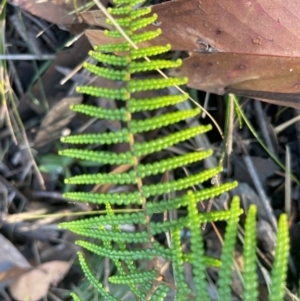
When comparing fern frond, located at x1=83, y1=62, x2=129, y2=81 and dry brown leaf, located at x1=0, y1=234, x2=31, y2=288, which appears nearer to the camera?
fern frond, located at x1=83, y1=62, x2=129, y2=81

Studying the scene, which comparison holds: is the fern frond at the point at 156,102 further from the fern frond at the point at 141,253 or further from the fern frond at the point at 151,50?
the fern frond at the point at 141,253

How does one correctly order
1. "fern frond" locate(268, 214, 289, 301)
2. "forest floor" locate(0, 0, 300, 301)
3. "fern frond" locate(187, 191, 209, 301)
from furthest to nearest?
"forest floor" locate(0, 0, 300, 301)
"fern frond" locate(187, 191, 209, 301)
"fern frond" locate(268, 214, 289, 301)

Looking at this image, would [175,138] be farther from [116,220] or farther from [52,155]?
[52,155]

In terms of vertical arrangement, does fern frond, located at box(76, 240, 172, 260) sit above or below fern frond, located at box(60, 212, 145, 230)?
below

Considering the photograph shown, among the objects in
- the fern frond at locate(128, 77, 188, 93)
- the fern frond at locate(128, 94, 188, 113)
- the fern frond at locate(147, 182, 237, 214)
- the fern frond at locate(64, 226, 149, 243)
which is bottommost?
the fern frond at locate(64, 226, 149, 243)

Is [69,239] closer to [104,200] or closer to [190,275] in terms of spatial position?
[190,275]

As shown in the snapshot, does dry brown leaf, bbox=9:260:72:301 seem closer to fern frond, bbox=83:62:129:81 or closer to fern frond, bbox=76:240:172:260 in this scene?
fern frond, bbox=76:240:172:260

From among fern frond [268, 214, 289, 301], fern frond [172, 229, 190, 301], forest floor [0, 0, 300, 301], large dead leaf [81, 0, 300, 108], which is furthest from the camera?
forest floor [0, 0, 300, 301]

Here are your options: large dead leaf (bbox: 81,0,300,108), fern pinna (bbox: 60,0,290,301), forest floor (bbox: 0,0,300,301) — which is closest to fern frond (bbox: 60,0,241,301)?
fern pinna (bbox: 60,0,290,301)
